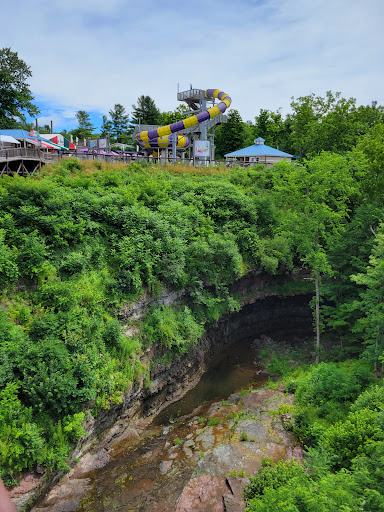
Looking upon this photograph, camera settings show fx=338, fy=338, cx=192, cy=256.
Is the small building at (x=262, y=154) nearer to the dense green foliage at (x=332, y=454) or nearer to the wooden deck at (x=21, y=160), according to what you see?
the wooden deck at (x=21, y=160)

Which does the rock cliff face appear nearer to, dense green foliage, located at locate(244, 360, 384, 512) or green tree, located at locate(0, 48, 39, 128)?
dense green foliage, located at locate(244, 360, 384, 512)

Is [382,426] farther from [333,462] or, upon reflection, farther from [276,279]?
[276,279]

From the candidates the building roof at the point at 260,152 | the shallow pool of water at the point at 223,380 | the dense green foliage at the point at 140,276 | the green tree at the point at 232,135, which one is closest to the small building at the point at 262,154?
the building roof at the point at 260,152

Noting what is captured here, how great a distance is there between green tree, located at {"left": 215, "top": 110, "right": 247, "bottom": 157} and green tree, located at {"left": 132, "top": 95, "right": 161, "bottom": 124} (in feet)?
55.9

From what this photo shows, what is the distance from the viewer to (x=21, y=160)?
21.9 m

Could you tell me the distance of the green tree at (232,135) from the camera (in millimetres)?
50656

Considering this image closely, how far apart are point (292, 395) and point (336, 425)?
5.47 metres

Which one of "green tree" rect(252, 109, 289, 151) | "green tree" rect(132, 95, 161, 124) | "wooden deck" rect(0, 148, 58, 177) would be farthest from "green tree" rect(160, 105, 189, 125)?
"wooden deck" rect(0, 148, 58, 177)

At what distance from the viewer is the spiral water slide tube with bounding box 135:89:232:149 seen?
122 feet

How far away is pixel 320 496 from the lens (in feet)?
28.4

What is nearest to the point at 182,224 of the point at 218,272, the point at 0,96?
the point at 218,272

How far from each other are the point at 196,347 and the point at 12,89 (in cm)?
3925

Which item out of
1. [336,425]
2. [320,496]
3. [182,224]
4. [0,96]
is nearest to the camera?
[320,496]

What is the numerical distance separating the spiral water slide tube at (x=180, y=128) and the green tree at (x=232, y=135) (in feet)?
32.1
